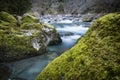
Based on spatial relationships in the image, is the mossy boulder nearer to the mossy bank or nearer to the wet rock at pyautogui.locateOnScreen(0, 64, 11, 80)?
the wet rock at pyautogui.locateOnScreen(0, 64, 11, 80)

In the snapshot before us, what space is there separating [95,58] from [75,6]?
73.0 m

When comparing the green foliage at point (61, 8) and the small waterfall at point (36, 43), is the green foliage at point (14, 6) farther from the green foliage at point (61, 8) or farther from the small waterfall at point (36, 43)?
the green foliage at point (61, 8)

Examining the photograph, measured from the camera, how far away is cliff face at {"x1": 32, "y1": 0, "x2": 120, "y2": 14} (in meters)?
54.1

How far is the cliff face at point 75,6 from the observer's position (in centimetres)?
5412

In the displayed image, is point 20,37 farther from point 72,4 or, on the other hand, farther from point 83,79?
point 72,4

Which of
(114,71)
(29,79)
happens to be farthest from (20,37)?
(114,71)

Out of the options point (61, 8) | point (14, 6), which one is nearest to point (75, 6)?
point (61, 8)

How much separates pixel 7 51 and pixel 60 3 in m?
81.1

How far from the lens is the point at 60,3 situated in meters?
89.9

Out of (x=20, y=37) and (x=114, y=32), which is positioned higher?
(x=114, y=32)

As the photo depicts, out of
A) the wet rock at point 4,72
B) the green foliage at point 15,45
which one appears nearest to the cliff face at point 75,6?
the green foliage at point 15,45

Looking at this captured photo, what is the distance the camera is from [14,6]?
1988cm

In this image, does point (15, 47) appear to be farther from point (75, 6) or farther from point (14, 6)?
point (75, 6)

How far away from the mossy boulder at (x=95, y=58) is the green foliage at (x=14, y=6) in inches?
578
